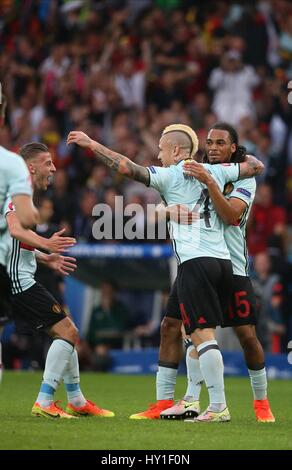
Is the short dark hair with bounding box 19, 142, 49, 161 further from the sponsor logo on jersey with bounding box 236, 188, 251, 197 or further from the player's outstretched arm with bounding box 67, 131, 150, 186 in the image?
the sponsor logo on jersey with bounding box 236, 188, 251, 197

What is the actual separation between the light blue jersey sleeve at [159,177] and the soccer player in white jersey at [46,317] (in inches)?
37.7

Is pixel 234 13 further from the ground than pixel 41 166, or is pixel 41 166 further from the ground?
pixel 234 13

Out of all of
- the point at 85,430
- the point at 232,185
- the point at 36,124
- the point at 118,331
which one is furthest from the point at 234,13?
the point at 85,430

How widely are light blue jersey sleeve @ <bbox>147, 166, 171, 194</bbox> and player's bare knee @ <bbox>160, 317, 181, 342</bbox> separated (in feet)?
4.17

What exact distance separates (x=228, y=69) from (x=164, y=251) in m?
4.48

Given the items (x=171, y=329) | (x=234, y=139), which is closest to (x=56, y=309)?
(x=171, y=329)

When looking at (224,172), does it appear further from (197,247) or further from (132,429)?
(132,429)

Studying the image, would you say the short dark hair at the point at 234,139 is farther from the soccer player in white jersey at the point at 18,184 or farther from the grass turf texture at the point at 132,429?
the soccer player in white jersey at the point at 18,184

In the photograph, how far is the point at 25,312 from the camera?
9.07 m

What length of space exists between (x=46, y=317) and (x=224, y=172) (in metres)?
1.96

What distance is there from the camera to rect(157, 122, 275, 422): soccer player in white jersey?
29.3 feet

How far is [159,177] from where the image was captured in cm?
857

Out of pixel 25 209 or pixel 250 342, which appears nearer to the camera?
pixel 25 209

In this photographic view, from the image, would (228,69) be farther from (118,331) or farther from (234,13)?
(118,331)
